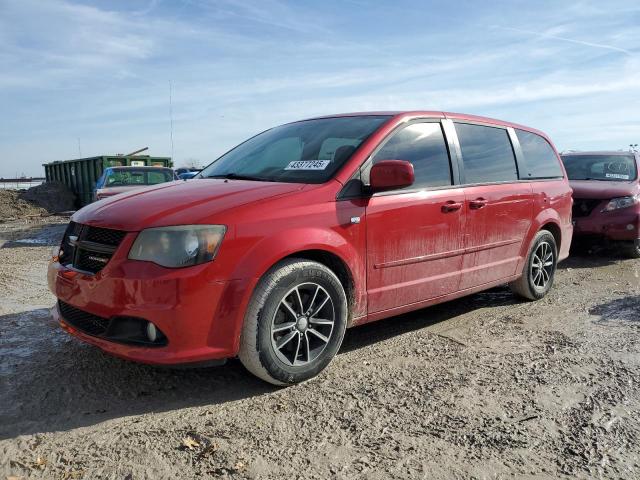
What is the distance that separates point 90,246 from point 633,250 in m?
7.75

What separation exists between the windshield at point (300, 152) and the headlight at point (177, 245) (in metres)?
0.92

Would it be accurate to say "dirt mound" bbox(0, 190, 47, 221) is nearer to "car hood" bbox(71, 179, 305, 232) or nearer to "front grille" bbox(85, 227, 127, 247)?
"car hood" bbox(71, 179, 305, 232)

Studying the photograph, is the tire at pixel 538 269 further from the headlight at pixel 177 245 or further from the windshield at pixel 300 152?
the headlight at pixel 177 245

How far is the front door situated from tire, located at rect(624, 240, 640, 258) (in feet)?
16.3

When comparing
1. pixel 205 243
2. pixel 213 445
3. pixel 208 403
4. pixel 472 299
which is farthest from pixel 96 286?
pixel 472 299

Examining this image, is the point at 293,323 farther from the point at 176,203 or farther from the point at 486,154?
the point at 486,154

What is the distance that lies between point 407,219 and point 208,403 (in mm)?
1839

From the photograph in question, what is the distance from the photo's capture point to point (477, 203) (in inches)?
176

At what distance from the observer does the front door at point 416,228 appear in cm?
375

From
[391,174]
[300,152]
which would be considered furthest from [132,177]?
[391,174]

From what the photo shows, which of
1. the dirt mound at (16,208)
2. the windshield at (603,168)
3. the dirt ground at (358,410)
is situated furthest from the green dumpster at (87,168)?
the dirt ground at (358,410)

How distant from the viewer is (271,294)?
3135 millimetres

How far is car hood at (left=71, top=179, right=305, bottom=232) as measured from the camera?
3.03m

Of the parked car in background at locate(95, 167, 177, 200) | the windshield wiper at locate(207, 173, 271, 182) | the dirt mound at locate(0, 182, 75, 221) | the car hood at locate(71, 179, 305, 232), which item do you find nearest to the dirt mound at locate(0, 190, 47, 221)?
the dirt mound at locate(0, 182, 75, 221)
